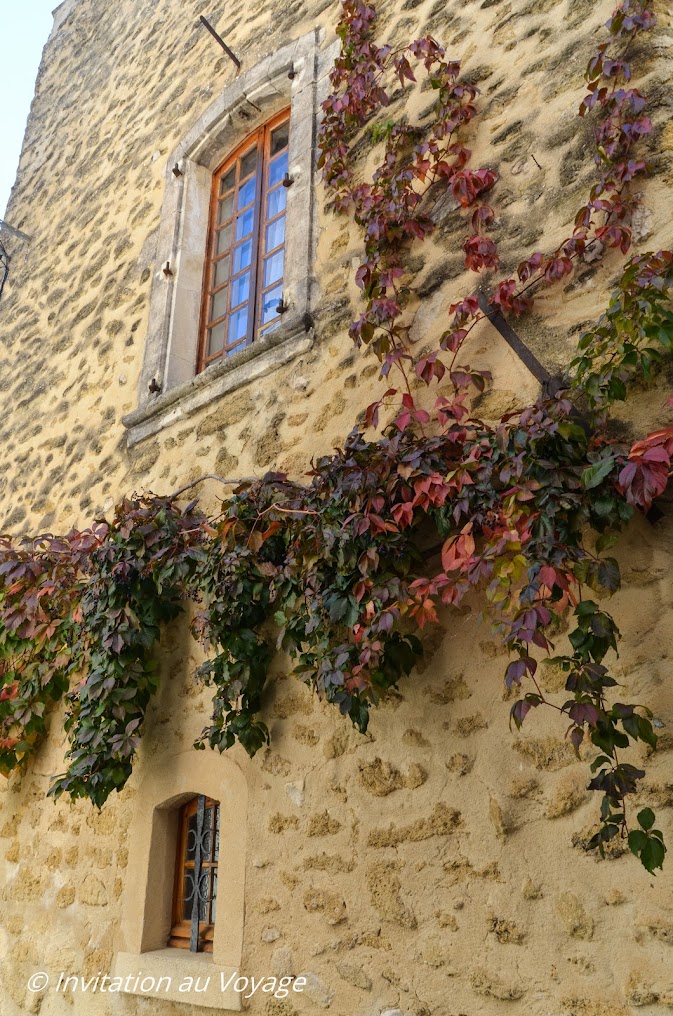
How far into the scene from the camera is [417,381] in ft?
9.40

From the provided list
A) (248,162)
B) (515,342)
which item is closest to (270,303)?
(248,162)

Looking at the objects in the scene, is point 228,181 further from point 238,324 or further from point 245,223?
point 238,324

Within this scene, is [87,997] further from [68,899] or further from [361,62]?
[361,62]

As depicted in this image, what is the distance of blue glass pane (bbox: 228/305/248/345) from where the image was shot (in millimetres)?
4160

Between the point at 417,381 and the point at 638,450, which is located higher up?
the point at 417,381

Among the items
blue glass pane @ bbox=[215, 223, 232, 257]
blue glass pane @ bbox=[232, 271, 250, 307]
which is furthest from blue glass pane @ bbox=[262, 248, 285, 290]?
blue glass pane @ bbox=[215, 223, 232, 257]

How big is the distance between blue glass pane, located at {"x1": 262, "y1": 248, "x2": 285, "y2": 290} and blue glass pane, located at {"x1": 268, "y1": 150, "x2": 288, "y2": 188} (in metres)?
0.47

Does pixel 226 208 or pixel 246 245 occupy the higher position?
pixel 226 208

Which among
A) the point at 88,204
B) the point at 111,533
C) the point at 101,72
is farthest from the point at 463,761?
the point at 101,72

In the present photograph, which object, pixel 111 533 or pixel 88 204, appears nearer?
pixel 111 533

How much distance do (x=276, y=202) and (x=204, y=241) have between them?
23.7 inches

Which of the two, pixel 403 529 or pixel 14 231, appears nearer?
pixel 403 529

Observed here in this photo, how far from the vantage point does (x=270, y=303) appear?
13.1 ft

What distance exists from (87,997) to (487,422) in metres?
2.70
